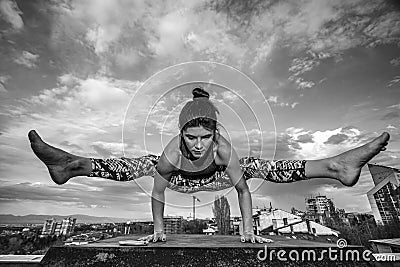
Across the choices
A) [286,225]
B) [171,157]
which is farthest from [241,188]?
[286,225]

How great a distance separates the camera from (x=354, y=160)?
88.9 inches

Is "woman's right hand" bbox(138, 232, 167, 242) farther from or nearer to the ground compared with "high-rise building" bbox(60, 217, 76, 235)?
nearer to the ground

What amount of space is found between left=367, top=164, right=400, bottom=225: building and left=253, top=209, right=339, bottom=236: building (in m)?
4.01

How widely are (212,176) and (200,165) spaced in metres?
0.27

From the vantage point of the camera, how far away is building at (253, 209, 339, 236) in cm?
1902

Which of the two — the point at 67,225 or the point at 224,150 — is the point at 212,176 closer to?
the point at 224,150

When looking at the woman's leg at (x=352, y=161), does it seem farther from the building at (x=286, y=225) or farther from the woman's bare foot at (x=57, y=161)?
the building at (x=286, y=225)

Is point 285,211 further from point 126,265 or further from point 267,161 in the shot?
point 126,265

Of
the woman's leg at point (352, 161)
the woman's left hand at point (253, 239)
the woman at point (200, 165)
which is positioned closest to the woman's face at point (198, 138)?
the woman at point (200, 165)

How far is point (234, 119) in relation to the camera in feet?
7.73

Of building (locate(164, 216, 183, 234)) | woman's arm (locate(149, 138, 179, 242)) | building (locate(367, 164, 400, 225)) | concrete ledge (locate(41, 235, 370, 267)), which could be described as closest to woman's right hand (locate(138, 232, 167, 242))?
woman's arm (locate(149, 138, 179, 242))

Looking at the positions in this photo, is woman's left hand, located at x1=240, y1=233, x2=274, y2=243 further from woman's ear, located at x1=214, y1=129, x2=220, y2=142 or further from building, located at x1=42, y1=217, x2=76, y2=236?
building, located at x1=42, y1=217, x2=76, y2=236

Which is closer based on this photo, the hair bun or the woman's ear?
the woman's ear

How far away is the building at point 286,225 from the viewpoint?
749 inches
